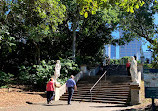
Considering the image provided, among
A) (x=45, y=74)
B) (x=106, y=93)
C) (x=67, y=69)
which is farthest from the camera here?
(x=67, y=69)

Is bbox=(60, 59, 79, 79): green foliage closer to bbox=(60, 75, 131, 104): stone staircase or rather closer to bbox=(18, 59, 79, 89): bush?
bbox=(18, 59, 79, 89): bush

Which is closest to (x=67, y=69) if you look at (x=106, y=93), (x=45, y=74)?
(x=45, y=74)

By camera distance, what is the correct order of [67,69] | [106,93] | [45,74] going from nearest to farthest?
[106,93] → [45,74] → [67,69]

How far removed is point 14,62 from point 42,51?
14.0ft

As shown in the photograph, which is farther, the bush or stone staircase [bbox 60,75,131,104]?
the bush

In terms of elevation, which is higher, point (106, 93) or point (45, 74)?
point (45, 74)

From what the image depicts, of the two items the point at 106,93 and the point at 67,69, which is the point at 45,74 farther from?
the point at 106,93

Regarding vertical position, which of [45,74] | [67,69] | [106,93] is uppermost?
[67,69]

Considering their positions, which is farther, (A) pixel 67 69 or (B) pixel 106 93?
(A) pixel 67 69

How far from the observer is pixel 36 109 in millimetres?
9531

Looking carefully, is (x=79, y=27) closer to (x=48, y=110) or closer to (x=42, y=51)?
(x=42, y=51)

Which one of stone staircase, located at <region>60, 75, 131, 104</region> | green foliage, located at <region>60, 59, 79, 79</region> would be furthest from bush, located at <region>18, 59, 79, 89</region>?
stone staircase, located at <region>60, 75, 131, 104</region>

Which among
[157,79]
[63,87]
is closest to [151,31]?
[63,87]

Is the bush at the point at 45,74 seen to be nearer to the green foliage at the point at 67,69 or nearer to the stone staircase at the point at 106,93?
the green foliage at the point at 67,69
